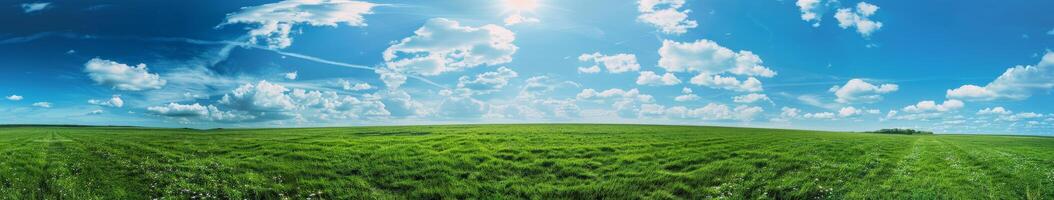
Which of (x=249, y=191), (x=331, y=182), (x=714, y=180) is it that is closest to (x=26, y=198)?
(x=249, y=191)

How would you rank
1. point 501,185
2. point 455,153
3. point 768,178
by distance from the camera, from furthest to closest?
point 455,153 < point 768,178 < point 501,185

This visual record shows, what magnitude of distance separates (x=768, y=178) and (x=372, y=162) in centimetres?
1262

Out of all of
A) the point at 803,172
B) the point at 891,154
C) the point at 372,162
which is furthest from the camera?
the point at 891,154

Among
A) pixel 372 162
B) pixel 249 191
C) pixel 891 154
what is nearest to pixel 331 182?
pixel 249 191

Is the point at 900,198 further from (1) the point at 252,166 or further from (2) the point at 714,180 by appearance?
(1) the point at 252,166

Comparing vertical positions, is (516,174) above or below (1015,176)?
above

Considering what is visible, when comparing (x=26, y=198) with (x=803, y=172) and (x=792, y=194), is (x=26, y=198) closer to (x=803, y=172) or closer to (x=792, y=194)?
(x=792, y=194)

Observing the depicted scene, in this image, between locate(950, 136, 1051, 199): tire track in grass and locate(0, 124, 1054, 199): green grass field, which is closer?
locate(0, 124, 1054, 199): green grass field

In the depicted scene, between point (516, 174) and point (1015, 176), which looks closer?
point (516, 174)

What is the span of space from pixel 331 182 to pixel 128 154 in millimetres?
14517

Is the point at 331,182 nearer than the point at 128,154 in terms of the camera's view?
Yes

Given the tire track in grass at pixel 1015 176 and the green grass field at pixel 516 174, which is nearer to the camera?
the green grass field at pixel 516 174

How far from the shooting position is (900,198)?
46.0 ft

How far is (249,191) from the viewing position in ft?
46.6
